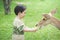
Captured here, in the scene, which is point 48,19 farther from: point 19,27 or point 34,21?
point 34,21

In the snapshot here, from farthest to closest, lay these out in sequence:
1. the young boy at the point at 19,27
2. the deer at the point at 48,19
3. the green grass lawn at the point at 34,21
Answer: the green grass lawn at the point at 34,21
the deer at the point at 48,19
the young boy at the point at 19,27

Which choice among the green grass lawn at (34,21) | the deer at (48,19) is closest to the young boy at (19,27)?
the deer at (48,19)

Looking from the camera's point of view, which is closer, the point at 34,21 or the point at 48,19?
the point at 48,19

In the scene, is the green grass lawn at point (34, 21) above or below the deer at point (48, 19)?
below

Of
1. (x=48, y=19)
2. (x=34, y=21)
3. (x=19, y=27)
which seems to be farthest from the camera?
(x=34, y=21)

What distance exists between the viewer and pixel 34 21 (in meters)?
7.68

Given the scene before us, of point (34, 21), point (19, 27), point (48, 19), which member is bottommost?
point (34, 21)

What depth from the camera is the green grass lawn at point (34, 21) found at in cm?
605

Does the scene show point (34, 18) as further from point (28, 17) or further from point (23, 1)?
point (23, 1)

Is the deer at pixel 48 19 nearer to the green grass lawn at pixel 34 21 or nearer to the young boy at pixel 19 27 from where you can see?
the young boy at pixel 19 27

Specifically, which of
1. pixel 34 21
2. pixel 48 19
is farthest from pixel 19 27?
pixel 34 21

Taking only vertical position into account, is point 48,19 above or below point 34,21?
above

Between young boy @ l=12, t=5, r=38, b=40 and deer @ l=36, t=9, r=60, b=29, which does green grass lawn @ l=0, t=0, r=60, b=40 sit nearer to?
deer @ l=36, t=9, r=60, b=29

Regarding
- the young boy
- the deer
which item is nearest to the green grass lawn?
the deer
